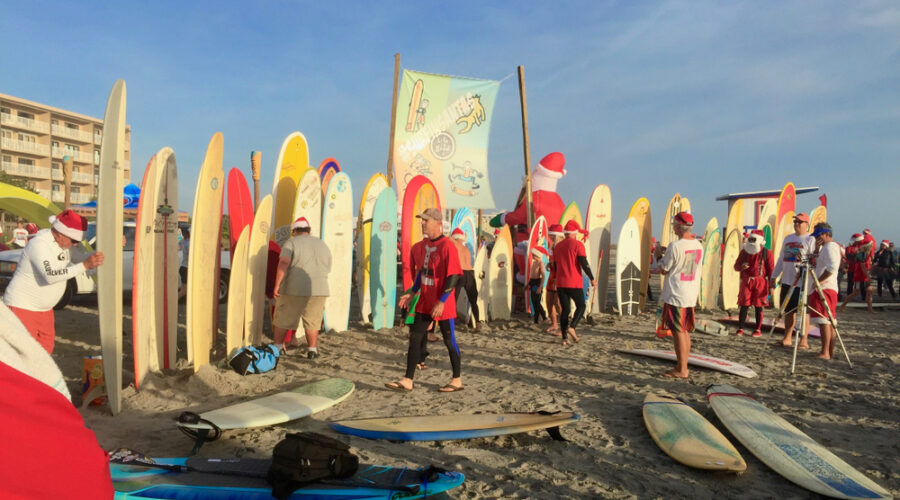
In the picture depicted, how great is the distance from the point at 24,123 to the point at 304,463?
55.1 m

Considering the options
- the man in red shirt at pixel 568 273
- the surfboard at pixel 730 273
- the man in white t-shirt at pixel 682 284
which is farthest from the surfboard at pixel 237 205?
the surfboard at pixel 730 273

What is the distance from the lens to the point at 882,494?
251cm

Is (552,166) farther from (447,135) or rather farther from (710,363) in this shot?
(710,363)

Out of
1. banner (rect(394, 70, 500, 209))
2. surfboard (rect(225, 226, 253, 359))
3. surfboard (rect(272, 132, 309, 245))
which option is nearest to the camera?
surfboard (rect(225, 226, 253, 359))

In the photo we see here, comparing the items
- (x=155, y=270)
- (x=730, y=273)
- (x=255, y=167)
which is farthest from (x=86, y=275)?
(x=730, y=273)

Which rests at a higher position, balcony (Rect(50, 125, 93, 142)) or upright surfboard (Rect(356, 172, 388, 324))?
balcony (Rect(50, 125, 93, 142))

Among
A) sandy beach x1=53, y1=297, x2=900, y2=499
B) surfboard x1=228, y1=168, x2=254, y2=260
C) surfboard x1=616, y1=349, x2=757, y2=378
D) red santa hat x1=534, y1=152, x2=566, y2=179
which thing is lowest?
sandy beach x1=53, y1=297, x2=900, y2=499

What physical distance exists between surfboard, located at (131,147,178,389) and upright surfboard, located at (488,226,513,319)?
4.93m

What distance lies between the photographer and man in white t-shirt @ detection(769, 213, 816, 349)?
20.1ft

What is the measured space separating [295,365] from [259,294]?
1061 mm

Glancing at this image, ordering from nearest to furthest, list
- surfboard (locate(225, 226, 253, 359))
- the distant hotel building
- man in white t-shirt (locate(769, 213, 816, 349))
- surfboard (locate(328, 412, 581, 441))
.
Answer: surfboard (locate(328, 412, 581, 441)) → surfboard (locate(225, 226, 253, 359)) → man in white t-shirt (locate(769, 213, 816, 349)) → the distant hotel building

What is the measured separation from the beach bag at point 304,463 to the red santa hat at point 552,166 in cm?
886

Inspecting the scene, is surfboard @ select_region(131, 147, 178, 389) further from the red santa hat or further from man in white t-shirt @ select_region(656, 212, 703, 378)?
the red santa hat

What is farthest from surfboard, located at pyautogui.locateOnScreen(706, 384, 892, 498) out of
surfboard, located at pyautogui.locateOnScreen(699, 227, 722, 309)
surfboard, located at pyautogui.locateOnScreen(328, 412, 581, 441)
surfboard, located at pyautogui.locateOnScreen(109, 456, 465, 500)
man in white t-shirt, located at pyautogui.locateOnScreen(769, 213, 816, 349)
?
surfboard, located at pyautogui.locateOnScreen(699, 227, 722, 309)
